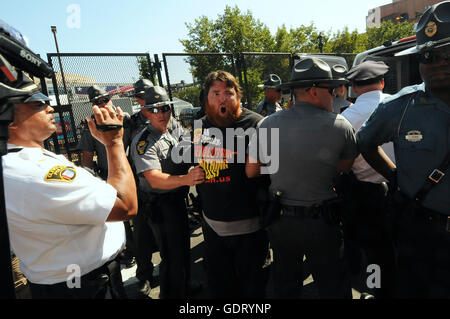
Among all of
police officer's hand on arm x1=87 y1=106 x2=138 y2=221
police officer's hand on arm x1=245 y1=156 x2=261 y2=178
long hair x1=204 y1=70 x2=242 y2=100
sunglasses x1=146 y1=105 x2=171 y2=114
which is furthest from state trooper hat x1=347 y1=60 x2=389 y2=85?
police officer's hand on arm x1=87 y1=106 x2=138 y2=221

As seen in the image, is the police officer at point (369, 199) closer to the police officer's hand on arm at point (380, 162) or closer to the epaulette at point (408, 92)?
the police officer's hand on arm at point (380, 162)

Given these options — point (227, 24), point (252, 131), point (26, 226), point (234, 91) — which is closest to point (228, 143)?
point (252, 131)

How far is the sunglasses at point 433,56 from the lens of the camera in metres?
1.53

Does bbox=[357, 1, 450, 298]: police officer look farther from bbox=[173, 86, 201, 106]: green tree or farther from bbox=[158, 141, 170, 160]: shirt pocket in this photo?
bbox=[173, 86, 201, 106]: green tree

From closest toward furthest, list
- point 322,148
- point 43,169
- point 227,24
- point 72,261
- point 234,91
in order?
point 43,169 < point 72,261 < point 322,148 < point 234,91 < point 227,24

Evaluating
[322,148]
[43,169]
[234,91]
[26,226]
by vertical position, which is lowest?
[26,226]

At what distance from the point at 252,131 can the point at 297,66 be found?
576mm

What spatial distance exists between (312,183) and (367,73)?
1380mm

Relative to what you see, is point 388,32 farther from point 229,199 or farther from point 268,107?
point 229,199

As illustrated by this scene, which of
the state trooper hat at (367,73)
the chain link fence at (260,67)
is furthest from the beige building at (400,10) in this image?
the state trooper hat at (367,73)

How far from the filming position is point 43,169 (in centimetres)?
133

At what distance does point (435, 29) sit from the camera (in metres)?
1.57

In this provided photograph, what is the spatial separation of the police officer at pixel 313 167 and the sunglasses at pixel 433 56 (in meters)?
0.51

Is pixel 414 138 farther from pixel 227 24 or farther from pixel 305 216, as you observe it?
pixel 227 24
